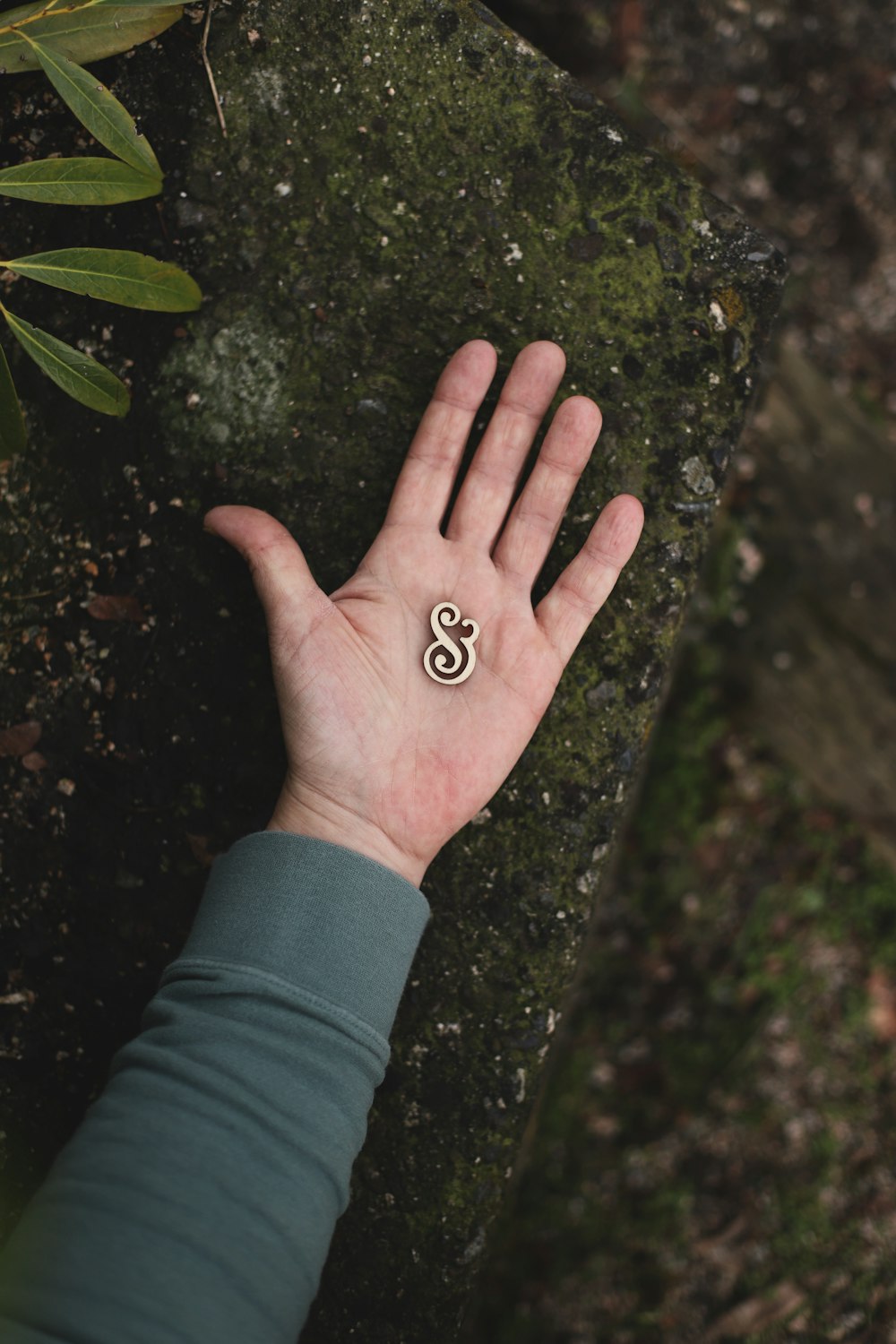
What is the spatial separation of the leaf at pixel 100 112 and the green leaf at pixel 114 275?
0.53 ft

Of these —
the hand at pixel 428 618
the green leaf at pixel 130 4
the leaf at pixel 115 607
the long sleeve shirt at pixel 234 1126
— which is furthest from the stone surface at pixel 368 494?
the long sleeve shirt at pixel 234 1126

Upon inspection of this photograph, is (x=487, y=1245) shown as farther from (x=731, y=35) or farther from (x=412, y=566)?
(x=731, y=35)

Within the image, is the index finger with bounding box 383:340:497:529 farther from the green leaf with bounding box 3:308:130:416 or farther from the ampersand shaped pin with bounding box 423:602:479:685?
the green leaf with bounding box 3:308:130:416

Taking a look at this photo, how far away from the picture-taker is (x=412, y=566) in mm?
1838

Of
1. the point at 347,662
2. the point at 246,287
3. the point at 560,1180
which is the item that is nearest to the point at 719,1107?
the point at 560,1180

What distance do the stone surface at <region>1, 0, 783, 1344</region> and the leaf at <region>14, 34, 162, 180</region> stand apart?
32cm

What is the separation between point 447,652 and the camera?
181 centimetres

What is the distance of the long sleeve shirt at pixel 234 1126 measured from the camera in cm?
131

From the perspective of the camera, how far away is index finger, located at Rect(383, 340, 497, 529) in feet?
6.06

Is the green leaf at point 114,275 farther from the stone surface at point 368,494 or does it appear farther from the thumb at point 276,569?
the thumb at point 276,569

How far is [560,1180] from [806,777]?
1.73 m

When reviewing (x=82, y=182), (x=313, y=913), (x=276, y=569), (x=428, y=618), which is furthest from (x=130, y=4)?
(x=313, y=913)

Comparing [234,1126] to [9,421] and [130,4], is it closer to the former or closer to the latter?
[9,421]

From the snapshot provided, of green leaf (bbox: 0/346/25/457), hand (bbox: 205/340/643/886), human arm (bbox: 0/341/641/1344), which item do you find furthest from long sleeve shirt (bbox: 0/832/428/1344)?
green leaf (bbox: 0/346/25/457)
